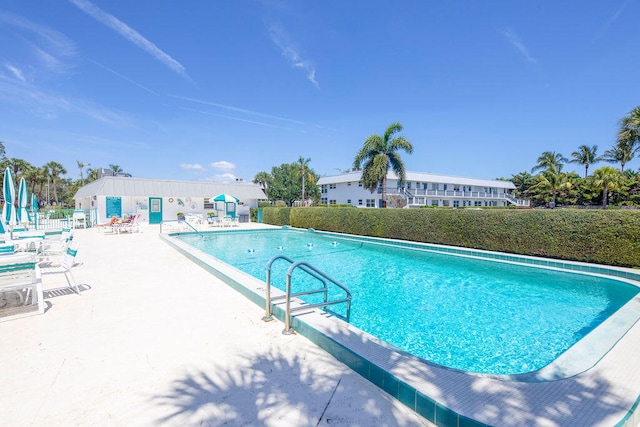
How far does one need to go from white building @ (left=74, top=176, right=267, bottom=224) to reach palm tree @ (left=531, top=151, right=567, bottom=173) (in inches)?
2020

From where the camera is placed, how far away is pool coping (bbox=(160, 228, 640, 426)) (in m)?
2.17

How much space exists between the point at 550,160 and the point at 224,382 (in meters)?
63.5

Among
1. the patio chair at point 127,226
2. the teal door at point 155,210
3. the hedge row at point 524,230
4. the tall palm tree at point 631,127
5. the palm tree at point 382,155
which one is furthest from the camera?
the teal door at point 155,210

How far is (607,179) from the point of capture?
3441 centimetres

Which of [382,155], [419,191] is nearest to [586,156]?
[419,191]

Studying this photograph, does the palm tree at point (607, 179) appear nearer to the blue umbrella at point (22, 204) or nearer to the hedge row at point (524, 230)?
the hedge row at point (524, 230)

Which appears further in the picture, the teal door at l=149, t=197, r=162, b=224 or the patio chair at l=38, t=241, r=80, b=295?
the teal door at l=149, t=197, r=162, b=224

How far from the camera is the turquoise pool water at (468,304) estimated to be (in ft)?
14.8

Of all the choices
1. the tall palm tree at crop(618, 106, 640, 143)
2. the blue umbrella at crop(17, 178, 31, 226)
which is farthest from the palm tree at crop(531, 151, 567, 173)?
the blue umbrella at crop(17, 178, 31, 226)

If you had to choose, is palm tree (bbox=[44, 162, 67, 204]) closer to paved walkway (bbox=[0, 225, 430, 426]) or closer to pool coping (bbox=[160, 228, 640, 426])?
paved walkway (bbox=[0, 225, 430, 426])

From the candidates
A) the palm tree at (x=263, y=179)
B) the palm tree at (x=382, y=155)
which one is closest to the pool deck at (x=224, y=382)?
the palm tree at (x=382, y=155)

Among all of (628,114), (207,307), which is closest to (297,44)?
(207,307)

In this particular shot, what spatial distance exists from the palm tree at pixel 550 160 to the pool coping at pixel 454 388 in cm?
5973

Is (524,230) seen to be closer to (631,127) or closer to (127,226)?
(631,127)
